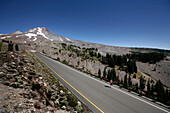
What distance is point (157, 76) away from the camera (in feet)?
314

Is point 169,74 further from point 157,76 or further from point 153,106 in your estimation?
point 153,106

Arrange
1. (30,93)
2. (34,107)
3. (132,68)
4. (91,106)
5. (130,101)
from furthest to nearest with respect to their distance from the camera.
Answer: (132,68), (130,101), (91,106), (30,93), (34,107)

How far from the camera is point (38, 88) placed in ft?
20.2

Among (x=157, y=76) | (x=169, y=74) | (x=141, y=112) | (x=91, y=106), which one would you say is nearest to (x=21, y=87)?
(x=91, y=106)

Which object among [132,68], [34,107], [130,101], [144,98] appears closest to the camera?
[34,107]

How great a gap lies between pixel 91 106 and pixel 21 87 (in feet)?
18.0

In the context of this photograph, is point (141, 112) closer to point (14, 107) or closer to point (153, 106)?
point (153, 106)

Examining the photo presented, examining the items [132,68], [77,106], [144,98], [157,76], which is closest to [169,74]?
[157,76]

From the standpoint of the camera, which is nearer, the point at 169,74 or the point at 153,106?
the point at 153,106

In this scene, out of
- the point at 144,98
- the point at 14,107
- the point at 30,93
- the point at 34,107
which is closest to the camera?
the point at 14,107

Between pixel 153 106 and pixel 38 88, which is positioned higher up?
pixel 38 88

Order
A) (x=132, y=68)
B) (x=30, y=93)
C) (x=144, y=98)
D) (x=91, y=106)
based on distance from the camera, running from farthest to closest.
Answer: (x=132, y=68) → (x=144, y=98) → (x=91, y=106) → (x=30, y=93)

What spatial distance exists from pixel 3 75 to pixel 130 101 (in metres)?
11.0

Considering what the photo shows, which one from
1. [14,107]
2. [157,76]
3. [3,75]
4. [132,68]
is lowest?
[157,76]
